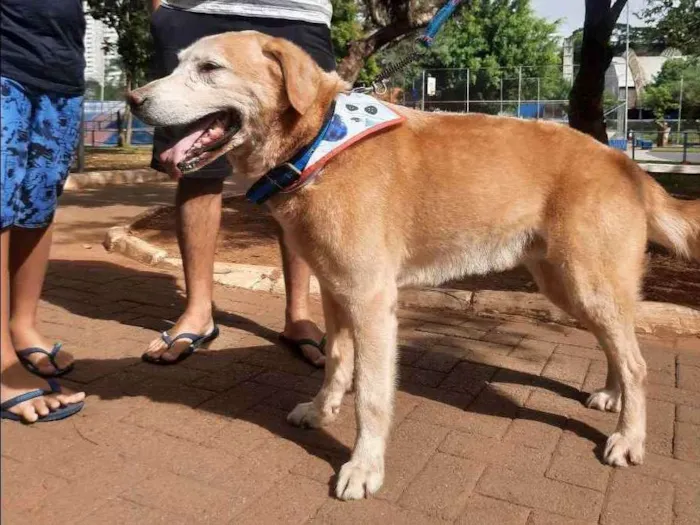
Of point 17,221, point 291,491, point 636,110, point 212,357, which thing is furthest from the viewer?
point 636,110

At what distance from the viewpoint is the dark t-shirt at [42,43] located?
2.66 metres

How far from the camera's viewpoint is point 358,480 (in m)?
2.47

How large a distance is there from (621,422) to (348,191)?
1.57 m

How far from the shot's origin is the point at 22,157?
108 inches

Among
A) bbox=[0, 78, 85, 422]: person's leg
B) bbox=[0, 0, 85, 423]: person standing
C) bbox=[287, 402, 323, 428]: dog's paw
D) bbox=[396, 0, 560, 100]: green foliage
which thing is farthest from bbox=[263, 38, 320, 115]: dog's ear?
bbox=[396, 0, 560, 100]: green foliage

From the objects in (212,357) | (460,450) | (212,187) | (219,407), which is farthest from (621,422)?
(212,187)

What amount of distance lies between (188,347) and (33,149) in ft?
4.59

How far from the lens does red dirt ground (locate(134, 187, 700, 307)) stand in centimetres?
557

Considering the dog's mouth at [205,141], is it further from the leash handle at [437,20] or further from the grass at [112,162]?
the grass at [112,162]

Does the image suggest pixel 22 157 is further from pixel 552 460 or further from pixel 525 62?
pixel 525 62

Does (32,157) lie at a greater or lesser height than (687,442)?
greater

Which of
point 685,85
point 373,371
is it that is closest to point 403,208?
point 373,371

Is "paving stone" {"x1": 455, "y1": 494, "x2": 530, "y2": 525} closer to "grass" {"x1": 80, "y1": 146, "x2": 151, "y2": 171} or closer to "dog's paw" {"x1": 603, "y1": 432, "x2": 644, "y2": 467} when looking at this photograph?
"dog's paw" {"x1": 603, "y1": 432, "x2": 644, "y2": 467}

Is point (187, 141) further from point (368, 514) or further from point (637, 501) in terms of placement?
point (637, 501)
